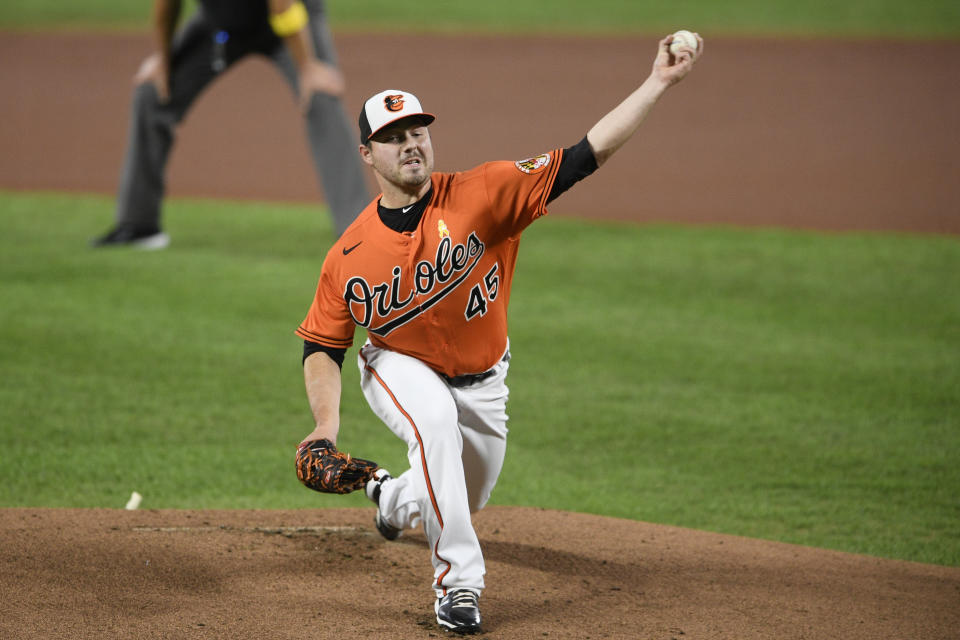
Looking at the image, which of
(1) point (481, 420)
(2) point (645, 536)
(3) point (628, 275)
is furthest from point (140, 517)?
(3) point (628, 275)

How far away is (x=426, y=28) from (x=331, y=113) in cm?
1139

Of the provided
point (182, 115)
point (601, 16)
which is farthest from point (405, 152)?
point (601, 16)

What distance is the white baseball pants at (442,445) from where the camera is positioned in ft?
11.9

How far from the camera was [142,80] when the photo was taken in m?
8.91

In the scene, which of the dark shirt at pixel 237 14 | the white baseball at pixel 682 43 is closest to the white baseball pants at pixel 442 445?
the white baseball at pixel 682 43

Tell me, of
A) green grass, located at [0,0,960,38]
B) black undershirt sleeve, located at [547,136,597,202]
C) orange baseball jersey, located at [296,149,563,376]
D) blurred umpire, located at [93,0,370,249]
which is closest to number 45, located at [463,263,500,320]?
orange baseball jersey, located at [296,149,563,376]

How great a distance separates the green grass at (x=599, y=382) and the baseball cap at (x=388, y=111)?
6.27 feet

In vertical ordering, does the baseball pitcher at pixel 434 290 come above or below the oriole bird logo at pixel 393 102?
below

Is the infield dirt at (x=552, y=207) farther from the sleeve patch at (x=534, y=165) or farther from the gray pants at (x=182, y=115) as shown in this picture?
the sleeve patch at (x=534, y=165)

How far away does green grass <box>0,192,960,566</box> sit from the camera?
16.9 feet

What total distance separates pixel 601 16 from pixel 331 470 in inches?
708

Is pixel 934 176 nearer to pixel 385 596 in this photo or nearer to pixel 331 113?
pixel 331 113

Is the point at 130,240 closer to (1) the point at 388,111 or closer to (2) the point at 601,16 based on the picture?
(1) the point at 388,111

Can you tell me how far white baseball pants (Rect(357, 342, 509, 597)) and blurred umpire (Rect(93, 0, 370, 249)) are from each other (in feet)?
15.9
